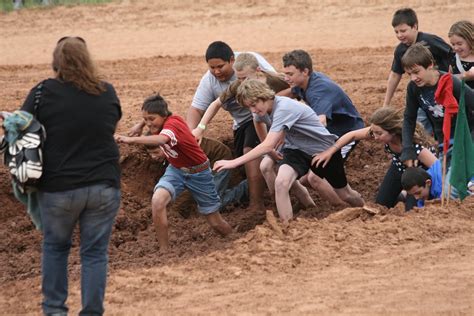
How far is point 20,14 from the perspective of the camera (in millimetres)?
Result: 26328

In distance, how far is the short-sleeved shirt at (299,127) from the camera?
9.88 m

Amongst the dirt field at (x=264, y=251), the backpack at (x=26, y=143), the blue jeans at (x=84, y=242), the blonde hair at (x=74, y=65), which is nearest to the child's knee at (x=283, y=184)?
the dirt field at (x=264, y=251)

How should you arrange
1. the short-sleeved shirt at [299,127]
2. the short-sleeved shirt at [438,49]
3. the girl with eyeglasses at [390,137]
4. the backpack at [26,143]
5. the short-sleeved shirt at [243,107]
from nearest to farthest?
the backpack at [26,143]
the short-sleeved shirt at [299,127]
the girl with eyeglasses at [390,137]
the short-sleeved shirt at [243,107]
the short-sleeved shirt at [438,49]

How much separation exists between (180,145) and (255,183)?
6.43 feet

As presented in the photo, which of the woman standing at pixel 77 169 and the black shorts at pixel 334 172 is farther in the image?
the black shorts at pixel 334 172

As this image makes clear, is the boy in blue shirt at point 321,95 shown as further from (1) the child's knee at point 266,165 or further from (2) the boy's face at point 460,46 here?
(2) the boy's face at point 460,46

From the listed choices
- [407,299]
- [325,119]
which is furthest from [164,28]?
[407,299]

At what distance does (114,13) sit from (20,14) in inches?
99.1

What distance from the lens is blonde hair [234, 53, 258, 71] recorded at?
422 inches

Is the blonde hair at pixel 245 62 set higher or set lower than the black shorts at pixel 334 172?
higher

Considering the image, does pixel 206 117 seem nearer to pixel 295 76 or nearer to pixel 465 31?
pixel 295 76

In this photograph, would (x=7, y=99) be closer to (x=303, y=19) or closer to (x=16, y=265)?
(x=16, y=265)

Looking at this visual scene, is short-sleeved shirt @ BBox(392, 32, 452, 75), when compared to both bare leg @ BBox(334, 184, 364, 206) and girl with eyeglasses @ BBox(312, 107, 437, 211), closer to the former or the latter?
girl with eyeglasses @ BBox(312, 107, 437, 211)

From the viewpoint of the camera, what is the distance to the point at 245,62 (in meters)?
10.7
